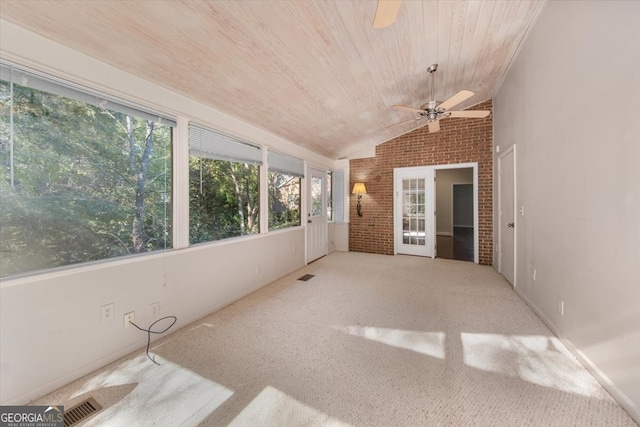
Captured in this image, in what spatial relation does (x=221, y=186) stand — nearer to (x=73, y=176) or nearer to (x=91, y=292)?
(x=73, y=176)

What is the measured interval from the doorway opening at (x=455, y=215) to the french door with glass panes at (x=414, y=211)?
21.7 inches

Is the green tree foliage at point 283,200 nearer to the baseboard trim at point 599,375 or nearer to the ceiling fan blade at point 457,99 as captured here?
the ceiling fan blade at point 457,99

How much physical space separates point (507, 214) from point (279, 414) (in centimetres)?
398

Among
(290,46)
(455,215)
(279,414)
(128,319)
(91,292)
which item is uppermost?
(290,46)

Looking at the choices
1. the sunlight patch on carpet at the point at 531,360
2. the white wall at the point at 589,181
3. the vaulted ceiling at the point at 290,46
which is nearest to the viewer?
the white wall at the point at 589,181

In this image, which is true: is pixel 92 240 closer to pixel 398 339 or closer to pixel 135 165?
pixel 135 165

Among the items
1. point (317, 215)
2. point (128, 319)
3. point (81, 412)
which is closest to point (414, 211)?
point (317, 215)

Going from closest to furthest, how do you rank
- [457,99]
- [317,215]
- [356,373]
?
1. [356,373]
2. [457,99]
3. [317,215]

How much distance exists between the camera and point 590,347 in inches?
69.7

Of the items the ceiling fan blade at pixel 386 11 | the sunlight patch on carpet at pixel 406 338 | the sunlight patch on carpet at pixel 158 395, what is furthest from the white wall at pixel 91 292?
the ceiling fan blade at pixel 386 11

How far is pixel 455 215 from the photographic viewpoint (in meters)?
10.2

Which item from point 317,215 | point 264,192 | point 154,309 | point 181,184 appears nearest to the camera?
point 154,309

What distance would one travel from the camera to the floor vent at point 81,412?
1.39m

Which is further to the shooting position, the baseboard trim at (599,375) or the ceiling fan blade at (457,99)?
the ceiling fan blade at (457,99)
